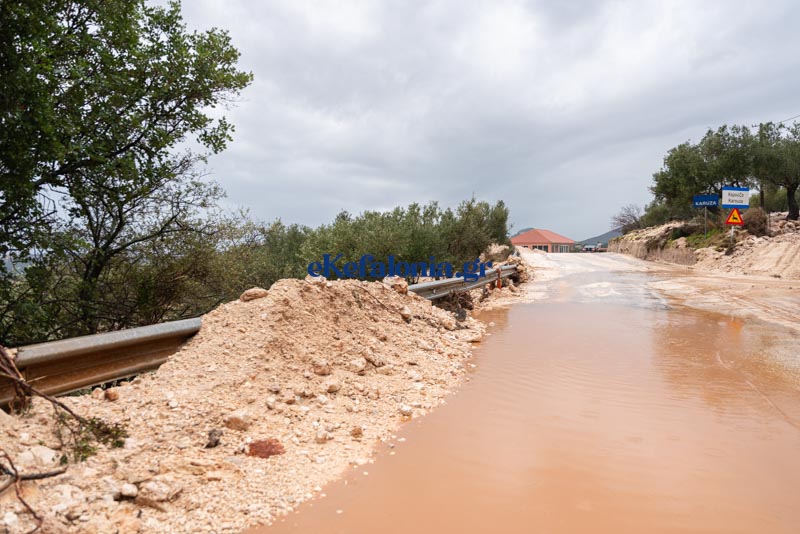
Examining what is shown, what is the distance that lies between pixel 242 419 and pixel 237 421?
4 cm

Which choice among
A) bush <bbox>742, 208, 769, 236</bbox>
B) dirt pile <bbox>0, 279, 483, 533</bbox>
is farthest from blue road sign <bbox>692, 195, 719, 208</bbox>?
dirt pile <bbox>0, 279, 483, 533</bbox>

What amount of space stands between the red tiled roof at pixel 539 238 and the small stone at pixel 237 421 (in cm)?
9762

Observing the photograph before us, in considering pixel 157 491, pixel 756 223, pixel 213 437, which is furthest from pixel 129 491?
pixel 756 223

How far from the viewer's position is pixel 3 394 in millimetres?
2836

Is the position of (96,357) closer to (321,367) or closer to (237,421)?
(237,421)

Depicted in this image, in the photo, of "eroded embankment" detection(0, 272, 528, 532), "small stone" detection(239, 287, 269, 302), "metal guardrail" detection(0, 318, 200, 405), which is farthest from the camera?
"small stone" detection(239, 287, 269, 302)

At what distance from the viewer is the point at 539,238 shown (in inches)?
4055

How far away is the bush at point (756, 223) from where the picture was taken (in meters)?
28.0

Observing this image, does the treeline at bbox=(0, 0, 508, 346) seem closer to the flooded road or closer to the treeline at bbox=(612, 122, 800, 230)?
the flooded road

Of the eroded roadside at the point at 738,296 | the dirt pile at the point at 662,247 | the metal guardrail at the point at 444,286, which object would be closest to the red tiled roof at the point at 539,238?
the dirt pile at the point at 662,247

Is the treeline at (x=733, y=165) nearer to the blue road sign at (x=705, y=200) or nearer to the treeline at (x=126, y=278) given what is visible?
the blue road sign at (x=705, y=200)

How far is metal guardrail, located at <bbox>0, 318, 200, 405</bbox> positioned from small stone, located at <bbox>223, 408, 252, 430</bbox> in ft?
4.15

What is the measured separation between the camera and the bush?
92.0 ft

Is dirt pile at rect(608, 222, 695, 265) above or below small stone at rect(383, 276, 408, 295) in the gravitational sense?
above
